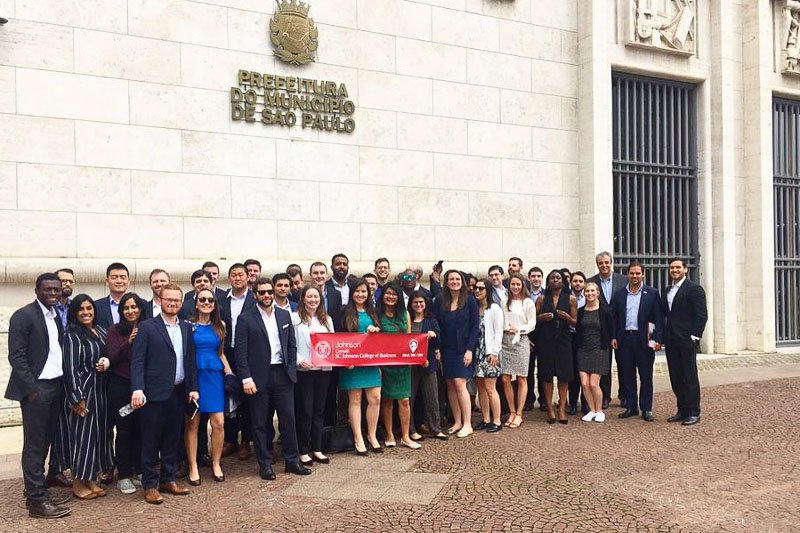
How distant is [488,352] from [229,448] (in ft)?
9.74

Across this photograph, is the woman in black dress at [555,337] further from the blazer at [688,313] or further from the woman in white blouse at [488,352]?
the blazer at [688,313]

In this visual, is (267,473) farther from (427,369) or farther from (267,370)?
(427,369)

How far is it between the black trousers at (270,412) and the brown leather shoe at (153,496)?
970mm

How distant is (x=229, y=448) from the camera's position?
7809 millimetres

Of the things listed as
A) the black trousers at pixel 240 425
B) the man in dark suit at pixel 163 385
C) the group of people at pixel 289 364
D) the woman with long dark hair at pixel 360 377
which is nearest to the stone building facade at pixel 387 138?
the group of people at pixel 289 364

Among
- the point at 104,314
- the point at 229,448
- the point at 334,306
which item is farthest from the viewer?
the point at 334,306

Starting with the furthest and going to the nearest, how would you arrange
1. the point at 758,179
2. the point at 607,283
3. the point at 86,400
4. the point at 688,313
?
the point at 758,179
the point at 607,283
the point at 688,313
the point at 86,400

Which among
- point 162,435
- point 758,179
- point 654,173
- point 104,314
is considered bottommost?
point 162,435

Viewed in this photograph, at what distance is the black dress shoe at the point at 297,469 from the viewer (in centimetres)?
697

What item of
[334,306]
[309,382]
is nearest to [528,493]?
[309,382]

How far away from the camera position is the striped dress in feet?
20.4

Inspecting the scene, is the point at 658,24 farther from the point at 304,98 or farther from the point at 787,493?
the point at 787,493

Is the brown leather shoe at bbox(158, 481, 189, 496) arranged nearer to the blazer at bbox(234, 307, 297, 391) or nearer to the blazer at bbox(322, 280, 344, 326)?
the blazer at bbox(234, 307, 297, 391)

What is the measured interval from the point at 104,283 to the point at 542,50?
833cm
